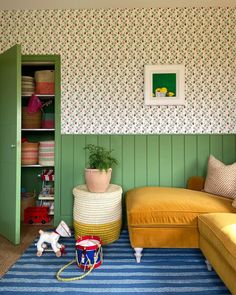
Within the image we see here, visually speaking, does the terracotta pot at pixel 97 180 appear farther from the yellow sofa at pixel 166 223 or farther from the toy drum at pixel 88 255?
the toy drum at pixel 88 255

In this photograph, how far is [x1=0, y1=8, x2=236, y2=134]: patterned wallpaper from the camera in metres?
2.79

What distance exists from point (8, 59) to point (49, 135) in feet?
3.81

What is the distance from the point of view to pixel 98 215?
2201 mm

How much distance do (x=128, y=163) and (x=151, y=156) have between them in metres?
0.30

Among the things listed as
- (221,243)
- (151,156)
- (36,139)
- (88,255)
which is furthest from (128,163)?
(221,243)

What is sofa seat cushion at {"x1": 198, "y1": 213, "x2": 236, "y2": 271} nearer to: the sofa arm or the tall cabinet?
the sofa arm

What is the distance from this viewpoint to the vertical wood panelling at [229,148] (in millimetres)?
2775

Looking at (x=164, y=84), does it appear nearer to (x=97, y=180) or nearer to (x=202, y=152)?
(x=202, y=152)

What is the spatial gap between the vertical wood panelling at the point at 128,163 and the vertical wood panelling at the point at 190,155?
67cm

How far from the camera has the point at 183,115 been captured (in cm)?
280

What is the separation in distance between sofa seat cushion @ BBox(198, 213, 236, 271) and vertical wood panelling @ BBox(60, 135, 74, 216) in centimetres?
162

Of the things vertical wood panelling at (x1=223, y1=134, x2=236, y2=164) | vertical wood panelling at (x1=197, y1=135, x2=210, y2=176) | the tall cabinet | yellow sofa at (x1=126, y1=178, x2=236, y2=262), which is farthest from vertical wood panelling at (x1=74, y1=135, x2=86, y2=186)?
vertical wood panelling at (x1=223, y1=134, x2=236, y2=164)

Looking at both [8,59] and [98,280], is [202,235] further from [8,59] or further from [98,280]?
[8,59]

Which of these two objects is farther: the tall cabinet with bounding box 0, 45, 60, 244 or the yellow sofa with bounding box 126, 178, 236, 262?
the tall cabinet with bounding box 0, 45, 60, 244
